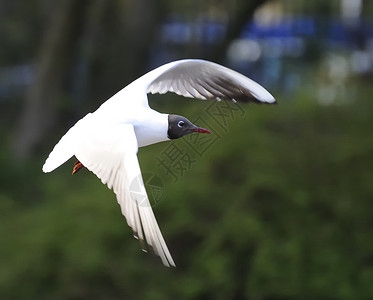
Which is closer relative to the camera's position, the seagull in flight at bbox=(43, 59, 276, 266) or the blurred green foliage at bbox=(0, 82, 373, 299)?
the seagull in flight at bbox=(43, 59, 276, 266)

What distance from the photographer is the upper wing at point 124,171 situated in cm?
405

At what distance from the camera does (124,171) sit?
429cm

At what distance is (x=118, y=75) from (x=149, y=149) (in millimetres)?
3652

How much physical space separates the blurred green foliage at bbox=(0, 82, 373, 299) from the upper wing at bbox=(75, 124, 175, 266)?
9.78 feet

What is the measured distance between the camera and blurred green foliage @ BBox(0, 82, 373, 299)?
7371mm

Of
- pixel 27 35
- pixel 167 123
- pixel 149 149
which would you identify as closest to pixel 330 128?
pixel 149 149

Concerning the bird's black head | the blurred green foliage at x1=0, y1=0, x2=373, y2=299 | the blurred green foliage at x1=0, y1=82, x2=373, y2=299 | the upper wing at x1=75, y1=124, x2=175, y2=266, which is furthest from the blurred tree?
the upper wing at x1=75, y1=124, x2=175, y2=266

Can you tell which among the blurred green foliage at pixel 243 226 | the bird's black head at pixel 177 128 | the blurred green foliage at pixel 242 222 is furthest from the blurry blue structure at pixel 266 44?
the bird's black head at pixel 177 128

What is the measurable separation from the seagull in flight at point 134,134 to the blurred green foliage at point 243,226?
7.28ft

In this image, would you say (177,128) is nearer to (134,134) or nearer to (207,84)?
(134,134)

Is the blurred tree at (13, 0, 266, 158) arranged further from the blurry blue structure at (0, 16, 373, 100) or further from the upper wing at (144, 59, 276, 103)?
the upper wing at (144, 59, 276, 103)

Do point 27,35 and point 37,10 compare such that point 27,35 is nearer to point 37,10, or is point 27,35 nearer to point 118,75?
point 37,10

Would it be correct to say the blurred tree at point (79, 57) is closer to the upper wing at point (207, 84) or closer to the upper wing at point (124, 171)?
the upper wing at point (207, 84)

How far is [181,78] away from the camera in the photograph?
18.1ft
